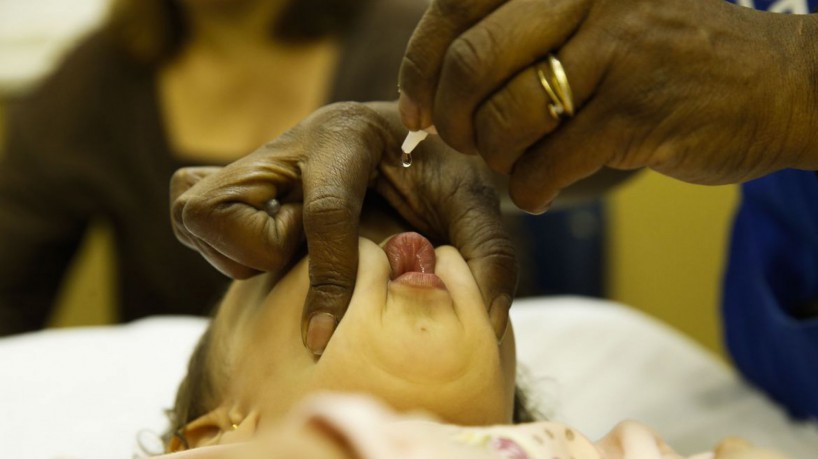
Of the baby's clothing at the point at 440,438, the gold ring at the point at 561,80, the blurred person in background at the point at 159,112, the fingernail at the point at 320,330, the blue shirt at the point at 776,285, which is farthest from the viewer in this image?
the blurred person in background at the point at 159,112

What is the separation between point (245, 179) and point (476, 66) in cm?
28

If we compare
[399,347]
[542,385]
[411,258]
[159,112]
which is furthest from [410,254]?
[159,112]

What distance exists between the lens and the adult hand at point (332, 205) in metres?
0.84

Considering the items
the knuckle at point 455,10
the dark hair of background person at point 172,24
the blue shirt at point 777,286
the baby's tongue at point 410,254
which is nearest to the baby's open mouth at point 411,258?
the baby's tongue at point 410,254

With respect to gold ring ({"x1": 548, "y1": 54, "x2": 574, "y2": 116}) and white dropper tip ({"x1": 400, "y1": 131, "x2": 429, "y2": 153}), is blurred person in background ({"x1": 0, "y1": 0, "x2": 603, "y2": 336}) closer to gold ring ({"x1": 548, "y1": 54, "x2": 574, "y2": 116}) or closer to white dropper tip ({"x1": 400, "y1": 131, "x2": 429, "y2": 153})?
white dropper tip ({"x1": 400, "y1": 131, "x2": 429, "y2": 153})

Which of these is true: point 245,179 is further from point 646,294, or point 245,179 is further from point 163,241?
point 646,294

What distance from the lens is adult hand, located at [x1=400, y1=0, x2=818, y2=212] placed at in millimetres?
706

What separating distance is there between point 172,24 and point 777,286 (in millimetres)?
1329

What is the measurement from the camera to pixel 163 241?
1.99 metres

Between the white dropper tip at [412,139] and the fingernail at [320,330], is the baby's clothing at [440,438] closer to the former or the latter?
the fingernail at [320,330]

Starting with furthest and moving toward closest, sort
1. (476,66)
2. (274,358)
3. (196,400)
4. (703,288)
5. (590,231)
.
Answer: (703,288) → (590,231) → (196,400) → (274,358) → (476,66)

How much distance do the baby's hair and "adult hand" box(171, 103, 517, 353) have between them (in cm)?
12

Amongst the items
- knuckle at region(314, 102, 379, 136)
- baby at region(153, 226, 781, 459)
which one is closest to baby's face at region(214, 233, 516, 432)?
baby at region(153, 226, 781, 459)

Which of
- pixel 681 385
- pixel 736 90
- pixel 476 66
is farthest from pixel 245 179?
pixel 681 385
